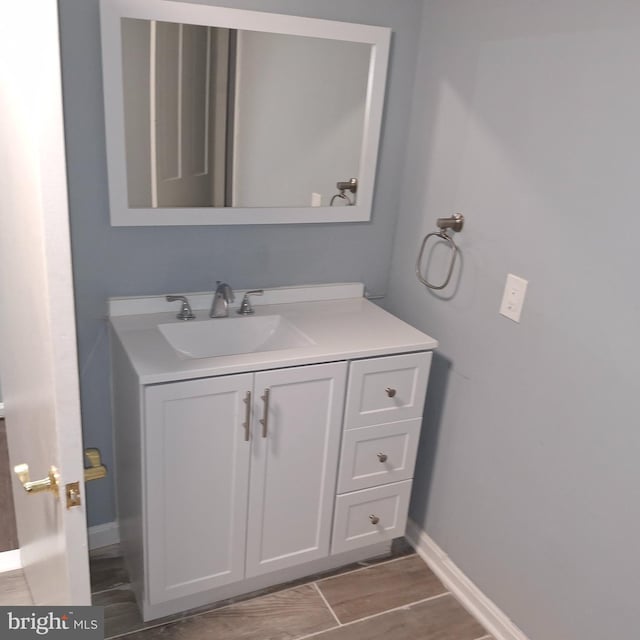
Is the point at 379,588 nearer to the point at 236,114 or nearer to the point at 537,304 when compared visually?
the point at 537,304

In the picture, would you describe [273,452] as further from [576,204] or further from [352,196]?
[576,204]

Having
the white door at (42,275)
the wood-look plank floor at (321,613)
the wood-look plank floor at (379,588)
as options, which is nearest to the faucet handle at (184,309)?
the white door at (42,275)

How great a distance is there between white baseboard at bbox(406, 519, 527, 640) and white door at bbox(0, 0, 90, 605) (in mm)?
1333

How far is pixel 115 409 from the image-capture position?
6.60ft

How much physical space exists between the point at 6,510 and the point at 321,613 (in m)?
1.20

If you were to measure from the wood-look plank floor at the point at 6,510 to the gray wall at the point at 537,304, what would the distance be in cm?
145

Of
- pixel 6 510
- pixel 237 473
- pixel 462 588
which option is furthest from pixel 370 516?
pixel 6 510

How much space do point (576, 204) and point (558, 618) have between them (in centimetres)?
114

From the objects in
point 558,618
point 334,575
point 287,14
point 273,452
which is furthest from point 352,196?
point 558,618

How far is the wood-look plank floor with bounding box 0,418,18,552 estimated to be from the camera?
2109mm

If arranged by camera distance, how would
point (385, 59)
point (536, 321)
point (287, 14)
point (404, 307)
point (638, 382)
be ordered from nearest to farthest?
point (638, 382) < point (536, 321) < point (287, 14) < point (385, 59) < point (404, 307)

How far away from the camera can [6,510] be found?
2.26 metres

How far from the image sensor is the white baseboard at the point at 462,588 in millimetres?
1928

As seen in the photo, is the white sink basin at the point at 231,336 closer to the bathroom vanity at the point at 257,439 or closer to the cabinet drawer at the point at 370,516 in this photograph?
the bathroom vanity at the point at 257,439
